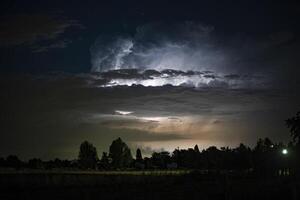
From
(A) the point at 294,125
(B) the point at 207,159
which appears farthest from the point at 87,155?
(A) the point at 294,125

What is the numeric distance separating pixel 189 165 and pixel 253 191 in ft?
426

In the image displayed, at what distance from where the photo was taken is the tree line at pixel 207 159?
58.4 metres

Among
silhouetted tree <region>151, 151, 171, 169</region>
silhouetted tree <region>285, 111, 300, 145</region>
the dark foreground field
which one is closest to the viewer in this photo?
the dark foreground field

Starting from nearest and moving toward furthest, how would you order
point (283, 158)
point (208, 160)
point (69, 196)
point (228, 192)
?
point (69, 196) → point (228, 192) → point (283, 158) → point (208, 160)

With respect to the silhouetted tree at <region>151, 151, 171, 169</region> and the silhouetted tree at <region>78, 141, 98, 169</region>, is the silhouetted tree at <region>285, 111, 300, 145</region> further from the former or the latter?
the silhouetted tree at <region>151, 151, 171, 169</region>

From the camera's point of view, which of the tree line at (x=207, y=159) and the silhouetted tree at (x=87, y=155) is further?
the silhouetted tree at (x=87, y=155)

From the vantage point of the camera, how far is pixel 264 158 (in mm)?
63000

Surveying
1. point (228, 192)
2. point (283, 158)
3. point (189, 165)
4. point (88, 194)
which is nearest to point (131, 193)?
point (88, 194)

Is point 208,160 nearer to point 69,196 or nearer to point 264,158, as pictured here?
point 264,158

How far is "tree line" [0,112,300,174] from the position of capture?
58.4 meters

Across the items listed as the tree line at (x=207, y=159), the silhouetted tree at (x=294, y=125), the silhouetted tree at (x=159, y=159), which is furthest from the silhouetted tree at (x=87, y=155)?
the silhouetted tree at (x=294, y=125)

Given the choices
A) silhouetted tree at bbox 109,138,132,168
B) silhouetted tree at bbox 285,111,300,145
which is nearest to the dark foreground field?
silhouetted tree at bbox 285,111,300,145

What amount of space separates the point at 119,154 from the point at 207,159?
91.9 ft

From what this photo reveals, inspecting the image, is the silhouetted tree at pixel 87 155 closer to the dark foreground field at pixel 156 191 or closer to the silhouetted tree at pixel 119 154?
the silhouetted tree at pixel 119 154
